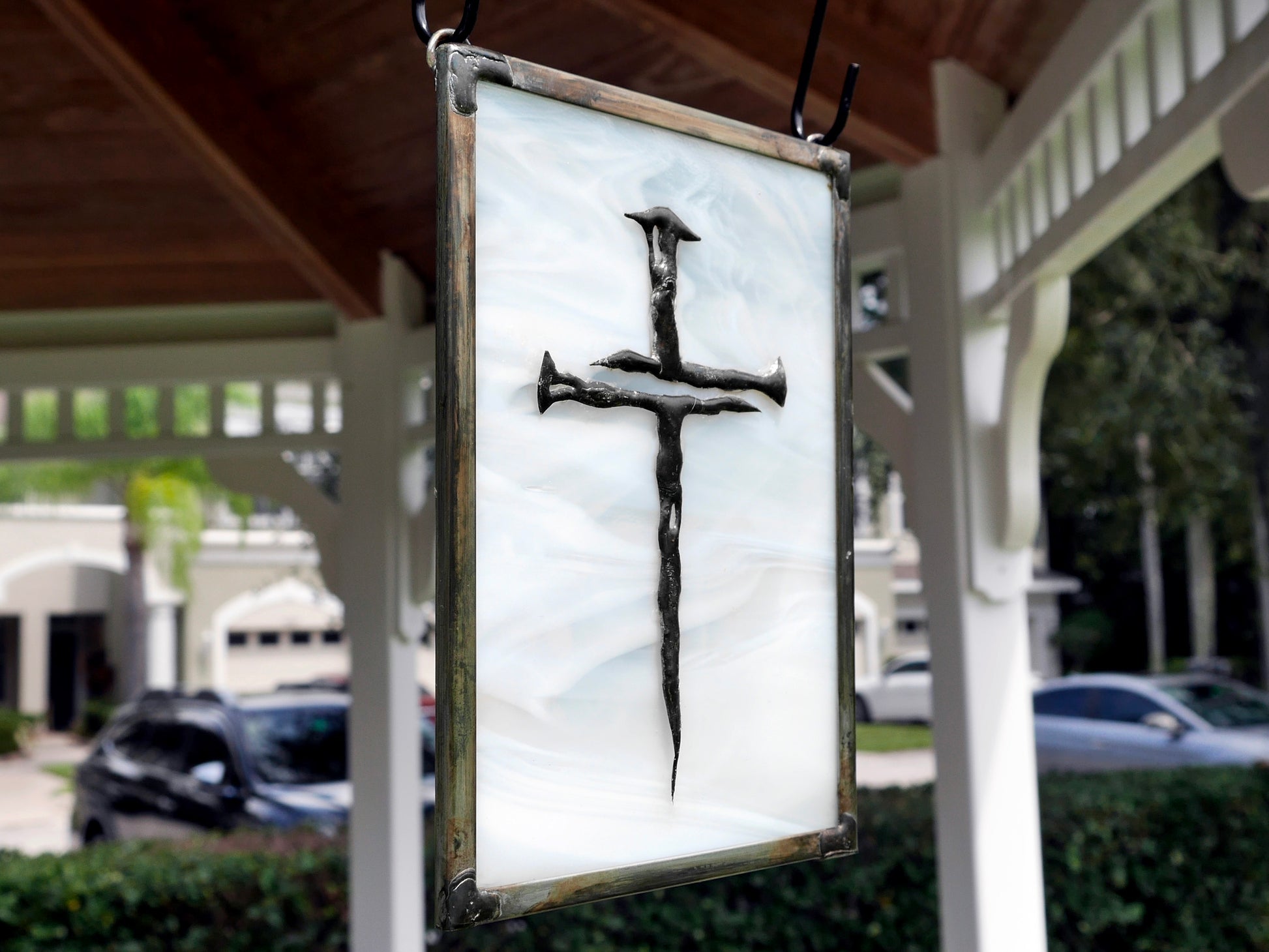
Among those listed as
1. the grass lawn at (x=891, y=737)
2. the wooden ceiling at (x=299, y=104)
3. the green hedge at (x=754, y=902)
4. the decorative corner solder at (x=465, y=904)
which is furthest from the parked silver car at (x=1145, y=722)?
the decorative corner solder at (x=465, y=904)

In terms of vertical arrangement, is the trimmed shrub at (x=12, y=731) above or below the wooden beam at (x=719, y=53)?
below

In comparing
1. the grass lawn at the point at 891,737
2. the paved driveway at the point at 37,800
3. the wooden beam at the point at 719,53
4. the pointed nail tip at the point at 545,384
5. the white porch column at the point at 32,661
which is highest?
the wooden beam at the point at 719,53

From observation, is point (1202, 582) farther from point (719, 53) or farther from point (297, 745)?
point (719, 53)

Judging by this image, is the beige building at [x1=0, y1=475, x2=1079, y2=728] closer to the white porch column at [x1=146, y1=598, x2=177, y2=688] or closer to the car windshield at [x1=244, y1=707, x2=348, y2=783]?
the white porch column at [x1=146, y1=598, x2=177, y2=688]

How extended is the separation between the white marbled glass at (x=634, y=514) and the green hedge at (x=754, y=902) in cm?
277

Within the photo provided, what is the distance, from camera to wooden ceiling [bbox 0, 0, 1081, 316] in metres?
2.08

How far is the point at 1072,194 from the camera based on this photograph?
1777mm

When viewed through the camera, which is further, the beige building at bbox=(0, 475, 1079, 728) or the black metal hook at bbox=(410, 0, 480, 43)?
the beige building at bbox=(0, 475, 1079, 728)

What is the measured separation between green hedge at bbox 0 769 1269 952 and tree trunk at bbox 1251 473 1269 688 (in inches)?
134

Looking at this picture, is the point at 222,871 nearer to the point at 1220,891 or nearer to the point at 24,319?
the point at 24,319

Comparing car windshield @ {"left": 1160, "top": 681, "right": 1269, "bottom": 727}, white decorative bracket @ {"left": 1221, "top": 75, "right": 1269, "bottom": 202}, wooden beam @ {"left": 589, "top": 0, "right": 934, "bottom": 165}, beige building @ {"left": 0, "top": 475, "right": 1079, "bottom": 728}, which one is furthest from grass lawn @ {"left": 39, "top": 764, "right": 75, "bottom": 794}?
white decorative bracket @ {"left": 1221, "top": 75, "right": 1269, "bottom": 202}

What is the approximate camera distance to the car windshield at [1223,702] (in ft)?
26.7

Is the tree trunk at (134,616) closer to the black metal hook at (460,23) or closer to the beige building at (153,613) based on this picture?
the beige building at (153,613)

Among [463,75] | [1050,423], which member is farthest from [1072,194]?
[1050,423]
